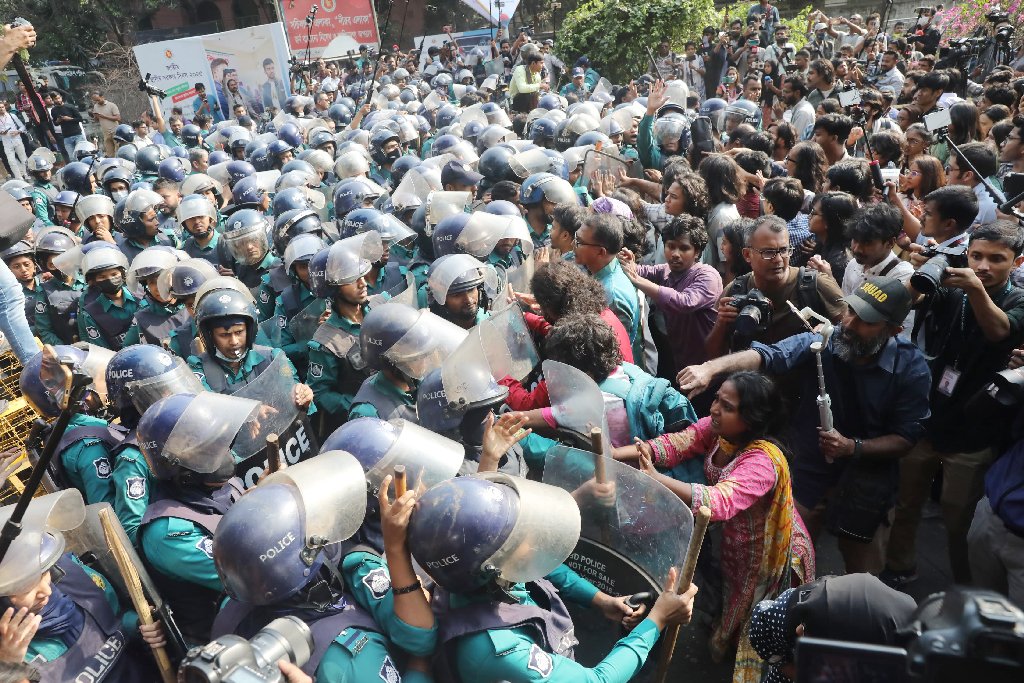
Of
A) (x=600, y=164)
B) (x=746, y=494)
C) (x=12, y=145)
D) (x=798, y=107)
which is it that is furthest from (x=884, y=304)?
(x=12, y=145)

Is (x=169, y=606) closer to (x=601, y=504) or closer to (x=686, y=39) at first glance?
(x=601, y=504)

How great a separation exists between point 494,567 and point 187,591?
4.34 ft

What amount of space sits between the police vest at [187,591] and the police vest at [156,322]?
2.88 metres

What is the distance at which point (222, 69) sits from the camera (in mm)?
19688

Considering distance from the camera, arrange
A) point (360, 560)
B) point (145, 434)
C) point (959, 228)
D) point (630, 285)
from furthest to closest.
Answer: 1. point (630, 285)
2. point (959, 228)
3. point (145, 434)
4. point (360, 560)

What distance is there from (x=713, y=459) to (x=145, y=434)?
2159 mm

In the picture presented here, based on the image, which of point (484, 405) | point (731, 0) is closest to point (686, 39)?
point (731, 0)

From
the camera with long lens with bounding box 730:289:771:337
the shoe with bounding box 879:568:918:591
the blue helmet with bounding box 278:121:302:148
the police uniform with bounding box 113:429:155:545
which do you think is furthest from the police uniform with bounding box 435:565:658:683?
the blue helmet with bounding box 278:121:302:148

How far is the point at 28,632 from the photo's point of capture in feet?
6.87

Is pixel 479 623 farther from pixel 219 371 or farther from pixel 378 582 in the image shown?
pixel 219 371

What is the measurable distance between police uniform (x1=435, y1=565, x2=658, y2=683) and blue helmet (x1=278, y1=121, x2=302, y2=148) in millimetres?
11069

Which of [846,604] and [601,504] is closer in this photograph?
[846,604]

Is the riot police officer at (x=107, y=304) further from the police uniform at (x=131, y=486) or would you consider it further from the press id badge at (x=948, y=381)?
the press id badge at (x=948, y=381)

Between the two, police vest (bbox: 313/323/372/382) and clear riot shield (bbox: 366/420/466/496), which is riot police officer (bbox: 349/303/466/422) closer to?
clear riot shield (bbox: 366/420/466/496)
